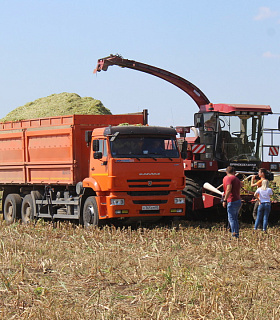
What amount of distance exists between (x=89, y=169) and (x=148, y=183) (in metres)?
2.01

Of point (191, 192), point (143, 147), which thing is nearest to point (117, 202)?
point (143, 147)

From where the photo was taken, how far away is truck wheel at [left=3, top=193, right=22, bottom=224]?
61.8 feet

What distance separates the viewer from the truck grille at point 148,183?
47.1 ft

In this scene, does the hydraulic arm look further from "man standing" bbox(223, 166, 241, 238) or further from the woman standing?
"man standing" bbox(223, 166, 241, 238)

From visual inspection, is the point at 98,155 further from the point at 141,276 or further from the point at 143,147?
the point at 141,276

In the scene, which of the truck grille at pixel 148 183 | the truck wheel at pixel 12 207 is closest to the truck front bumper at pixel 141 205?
the truck grille at pixel 148 183

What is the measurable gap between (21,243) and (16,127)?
7.19m

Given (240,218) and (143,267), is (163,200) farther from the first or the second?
(143,267)

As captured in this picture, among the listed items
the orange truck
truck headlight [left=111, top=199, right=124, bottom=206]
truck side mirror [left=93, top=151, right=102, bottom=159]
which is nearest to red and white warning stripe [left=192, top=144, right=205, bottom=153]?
the orange truck

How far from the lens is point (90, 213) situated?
1509 centimetres

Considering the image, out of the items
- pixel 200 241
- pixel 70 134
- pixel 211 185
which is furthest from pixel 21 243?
pixel 211 185

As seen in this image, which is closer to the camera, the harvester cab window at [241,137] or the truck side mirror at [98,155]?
the truck side mirror at [98,155]

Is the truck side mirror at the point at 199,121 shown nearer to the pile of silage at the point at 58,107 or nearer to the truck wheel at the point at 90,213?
the pile of silage at the point at 58,107

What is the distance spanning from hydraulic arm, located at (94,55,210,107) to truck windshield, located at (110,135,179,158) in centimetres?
679
